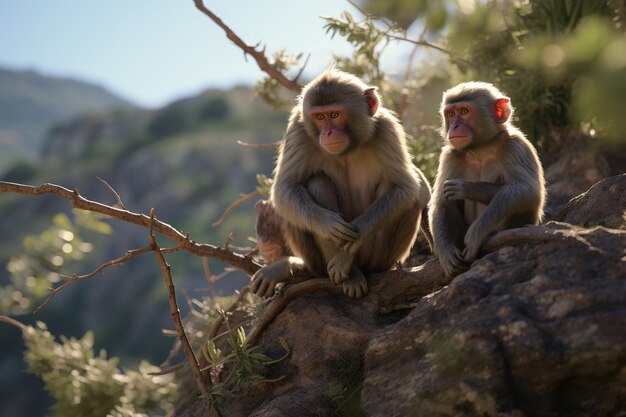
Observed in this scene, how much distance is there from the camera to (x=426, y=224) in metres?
5.60

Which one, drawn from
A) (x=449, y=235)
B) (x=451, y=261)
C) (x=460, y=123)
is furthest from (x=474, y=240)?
(x=460, y=123)

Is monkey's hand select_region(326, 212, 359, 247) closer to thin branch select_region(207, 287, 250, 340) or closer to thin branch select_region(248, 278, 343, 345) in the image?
thin branch select_region(248, 278, 343, 345)

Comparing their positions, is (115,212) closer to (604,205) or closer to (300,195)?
(300,195)

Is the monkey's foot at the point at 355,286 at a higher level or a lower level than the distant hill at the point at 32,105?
lower

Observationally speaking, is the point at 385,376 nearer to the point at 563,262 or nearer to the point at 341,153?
the point at 563,262

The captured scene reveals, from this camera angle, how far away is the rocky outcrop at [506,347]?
9.83 feet

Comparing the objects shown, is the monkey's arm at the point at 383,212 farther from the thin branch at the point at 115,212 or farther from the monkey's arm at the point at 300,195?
the thin branch at the point at 115,212

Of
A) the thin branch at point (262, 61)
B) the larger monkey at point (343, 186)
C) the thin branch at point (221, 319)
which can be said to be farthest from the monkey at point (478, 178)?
the thin branch at point (262, 61)

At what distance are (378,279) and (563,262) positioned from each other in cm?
164

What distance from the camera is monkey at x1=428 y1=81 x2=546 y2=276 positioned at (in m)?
4.18

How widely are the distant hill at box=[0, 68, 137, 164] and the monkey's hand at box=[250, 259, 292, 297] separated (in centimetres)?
7827

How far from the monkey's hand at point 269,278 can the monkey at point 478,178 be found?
107cm

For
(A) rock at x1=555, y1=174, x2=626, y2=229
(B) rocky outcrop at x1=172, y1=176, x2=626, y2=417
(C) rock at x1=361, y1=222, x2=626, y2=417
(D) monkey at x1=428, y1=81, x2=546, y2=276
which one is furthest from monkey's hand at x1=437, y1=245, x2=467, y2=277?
(A) rock at x1=555, y1=174, x2=626, y2=229

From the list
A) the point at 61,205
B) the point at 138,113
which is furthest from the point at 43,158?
the point at 61,205
